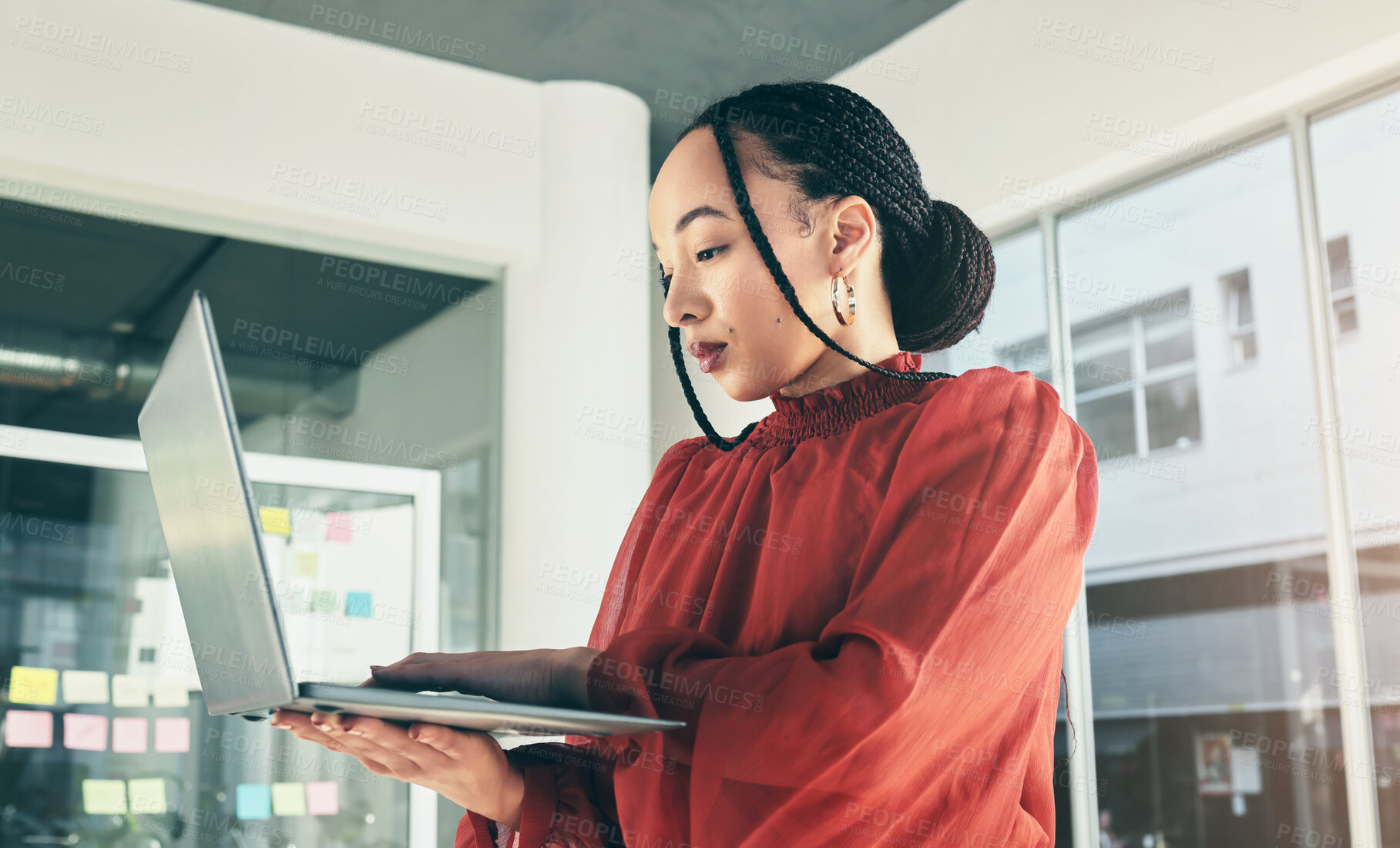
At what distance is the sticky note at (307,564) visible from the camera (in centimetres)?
378

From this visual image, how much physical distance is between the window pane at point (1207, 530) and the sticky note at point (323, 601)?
2.40 metres

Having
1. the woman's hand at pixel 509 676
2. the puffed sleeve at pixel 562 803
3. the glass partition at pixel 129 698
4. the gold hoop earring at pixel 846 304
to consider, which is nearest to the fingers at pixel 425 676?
the woman's hand at pixel 509 676

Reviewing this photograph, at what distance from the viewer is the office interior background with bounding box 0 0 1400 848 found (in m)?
2.99

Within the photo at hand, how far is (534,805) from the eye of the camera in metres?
0.91

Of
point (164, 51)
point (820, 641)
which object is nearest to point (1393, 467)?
point (820, 641)

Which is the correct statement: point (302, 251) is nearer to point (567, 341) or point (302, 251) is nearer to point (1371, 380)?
point (567, 341)

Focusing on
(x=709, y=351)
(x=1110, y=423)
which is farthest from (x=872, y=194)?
(x=1110, y=423)

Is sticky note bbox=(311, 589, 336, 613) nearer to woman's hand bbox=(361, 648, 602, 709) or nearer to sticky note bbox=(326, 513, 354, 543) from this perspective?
sticky note bbox=(326, 513, 354, 543)

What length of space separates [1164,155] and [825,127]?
8.59 ft

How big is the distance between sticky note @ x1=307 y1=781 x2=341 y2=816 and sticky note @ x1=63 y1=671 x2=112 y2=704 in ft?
2.22

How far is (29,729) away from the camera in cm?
322

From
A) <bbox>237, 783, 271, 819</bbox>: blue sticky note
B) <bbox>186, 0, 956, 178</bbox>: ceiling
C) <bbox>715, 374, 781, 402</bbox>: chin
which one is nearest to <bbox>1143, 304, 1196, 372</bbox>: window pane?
<bbox>186, 0, 956, 178</bbox>: ceiling

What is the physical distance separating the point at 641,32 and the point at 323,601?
220cm

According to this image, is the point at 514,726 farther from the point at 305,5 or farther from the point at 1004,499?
the point at 305,5
